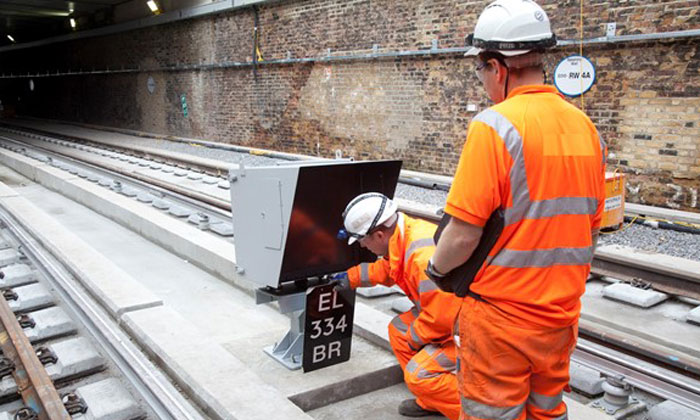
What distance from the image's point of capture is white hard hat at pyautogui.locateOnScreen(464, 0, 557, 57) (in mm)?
2131

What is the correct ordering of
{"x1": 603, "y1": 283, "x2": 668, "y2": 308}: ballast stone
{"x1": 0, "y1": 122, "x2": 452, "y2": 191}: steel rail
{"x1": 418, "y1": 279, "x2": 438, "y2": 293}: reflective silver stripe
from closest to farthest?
{"x1": 418, "y1": 279, "x2": 438, "y2": 293}: reflective silver stripe
{"x1": 603, "y1": 283, "x2": 668, "y2": 308}: ballast stone
{"x1": 0, "y1": 122, "x2": 452, "y2": 191}: steel rail

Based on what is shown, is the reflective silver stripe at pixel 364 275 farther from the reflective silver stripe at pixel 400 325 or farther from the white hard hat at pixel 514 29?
the white hard hat at pixel 514 29

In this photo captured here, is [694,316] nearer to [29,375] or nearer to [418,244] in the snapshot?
[418,244]

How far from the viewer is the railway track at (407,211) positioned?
3.97 meters

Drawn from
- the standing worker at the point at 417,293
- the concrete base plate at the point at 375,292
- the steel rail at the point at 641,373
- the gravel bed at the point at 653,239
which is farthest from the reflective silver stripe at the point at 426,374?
the gravel bed at the point at 653,239

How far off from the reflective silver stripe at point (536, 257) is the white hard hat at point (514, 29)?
2.38 feet

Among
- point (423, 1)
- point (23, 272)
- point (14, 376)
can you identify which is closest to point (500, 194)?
point (14, 376)

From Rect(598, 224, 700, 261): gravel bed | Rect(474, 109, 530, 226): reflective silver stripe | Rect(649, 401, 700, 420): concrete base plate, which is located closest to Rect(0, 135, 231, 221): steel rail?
Rect(598, 224, 700, 261): gravel bed

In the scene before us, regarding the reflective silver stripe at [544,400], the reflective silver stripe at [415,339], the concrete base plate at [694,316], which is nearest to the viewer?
the reflective silver stripe at [544,400]

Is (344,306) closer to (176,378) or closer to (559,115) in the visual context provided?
(176,378)

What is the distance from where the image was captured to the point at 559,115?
2.15 meters

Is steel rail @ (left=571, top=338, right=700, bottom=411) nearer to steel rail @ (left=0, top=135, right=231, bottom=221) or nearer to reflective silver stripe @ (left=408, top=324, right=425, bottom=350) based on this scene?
reflective silver stripe @ (left=408, top=324, right=425, bottom=350)

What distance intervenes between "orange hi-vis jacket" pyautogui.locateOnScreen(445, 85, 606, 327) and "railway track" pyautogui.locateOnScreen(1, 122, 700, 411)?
86.3 inches

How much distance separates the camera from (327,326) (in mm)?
3795
